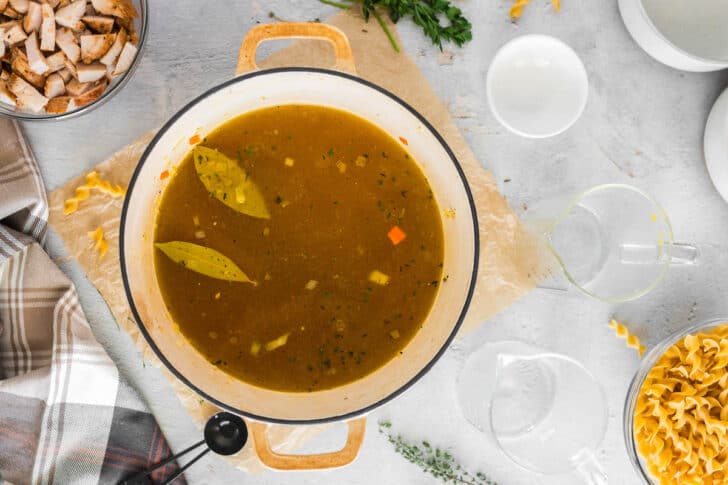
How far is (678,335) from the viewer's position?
1.69 m

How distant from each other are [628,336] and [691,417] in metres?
0.26

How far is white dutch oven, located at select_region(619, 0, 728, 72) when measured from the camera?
1.69 m

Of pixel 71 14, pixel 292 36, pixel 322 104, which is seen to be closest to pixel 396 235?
pixel 322 104

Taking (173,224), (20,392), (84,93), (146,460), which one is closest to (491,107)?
(173,224)

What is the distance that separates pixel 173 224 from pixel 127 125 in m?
0.35

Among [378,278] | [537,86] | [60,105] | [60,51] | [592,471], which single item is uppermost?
[60,51]

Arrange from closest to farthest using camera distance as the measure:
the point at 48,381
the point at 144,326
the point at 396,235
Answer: the point at 144,326
the point at 396,235
the point at 48,381

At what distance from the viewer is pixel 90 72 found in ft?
5.39

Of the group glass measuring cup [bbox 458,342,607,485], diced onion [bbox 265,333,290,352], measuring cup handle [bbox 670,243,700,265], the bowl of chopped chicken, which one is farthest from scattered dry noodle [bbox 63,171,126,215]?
measuring cup handle [bbox 670,243,700,265]

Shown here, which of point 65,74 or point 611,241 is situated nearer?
point 65,74

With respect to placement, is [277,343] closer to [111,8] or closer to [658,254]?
[111,8]

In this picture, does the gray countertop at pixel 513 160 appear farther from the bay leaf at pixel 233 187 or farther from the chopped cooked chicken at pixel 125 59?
the bay leaf at pixel 233 187

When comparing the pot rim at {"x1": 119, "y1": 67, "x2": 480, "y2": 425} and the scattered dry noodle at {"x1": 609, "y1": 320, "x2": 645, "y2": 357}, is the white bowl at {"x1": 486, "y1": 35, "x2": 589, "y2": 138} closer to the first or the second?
the pot rim at {"x1": 119, "y1": 67, "x2": 480, "y2": 425}

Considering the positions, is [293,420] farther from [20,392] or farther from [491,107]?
[491,107]
